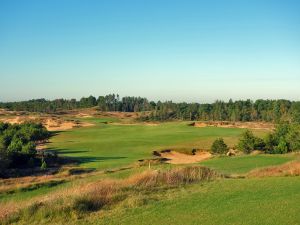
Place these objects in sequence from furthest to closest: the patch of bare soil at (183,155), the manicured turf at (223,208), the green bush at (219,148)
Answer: the patch of bare soil at (183,155), the green bush at (219,148), the manicured turf at (223,208)

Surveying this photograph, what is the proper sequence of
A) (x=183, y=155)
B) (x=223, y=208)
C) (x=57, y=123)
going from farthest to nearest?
(x=57, y=123)
(x=183, y=155)
(x=223, y=208)

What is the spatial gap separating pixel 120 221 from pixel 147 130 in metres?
73.9

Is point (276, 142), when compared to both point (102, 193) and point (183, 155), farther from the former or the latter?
point (102, 193)

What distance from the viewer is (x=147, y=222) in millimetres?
9680

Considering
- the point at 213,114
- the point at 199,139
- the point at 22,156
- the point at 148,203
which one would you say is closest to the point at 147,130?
the point at 199,139

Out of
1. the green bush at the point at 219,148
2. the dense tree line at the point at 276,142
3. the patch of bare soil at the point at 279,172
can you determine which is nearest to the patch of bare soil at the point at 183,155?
the green bush at the point at 219,148

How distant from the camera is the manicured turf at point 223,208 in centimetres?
952

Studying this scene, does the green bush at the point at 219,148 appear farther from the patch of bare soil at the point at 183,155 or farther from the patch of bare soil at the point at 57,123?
the patch of bare soil at the point at 57,123

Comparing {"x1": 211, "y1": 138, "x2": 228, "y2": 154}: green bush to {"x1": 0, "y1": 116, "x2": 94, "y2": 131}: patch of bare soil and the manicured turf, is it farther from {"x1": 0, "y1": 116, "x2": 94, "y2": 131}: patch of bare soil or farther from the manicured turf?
{"x1": 0, "y1": 116, "x2": 94, "y2": 131}: patch of bare soil

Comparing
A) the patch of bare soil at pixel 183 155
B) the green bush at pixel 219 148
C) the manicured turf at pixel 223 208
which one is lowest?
the patch of bare soil at pixel 183 155

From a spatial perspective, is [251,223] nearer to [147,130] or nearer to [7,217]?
[7,217]

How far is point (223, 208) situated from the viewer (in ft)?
35.1

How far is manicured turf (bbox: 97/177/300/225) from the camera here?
31.2 ft

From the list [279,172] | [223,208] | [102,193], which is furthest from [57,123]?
[223,208]
